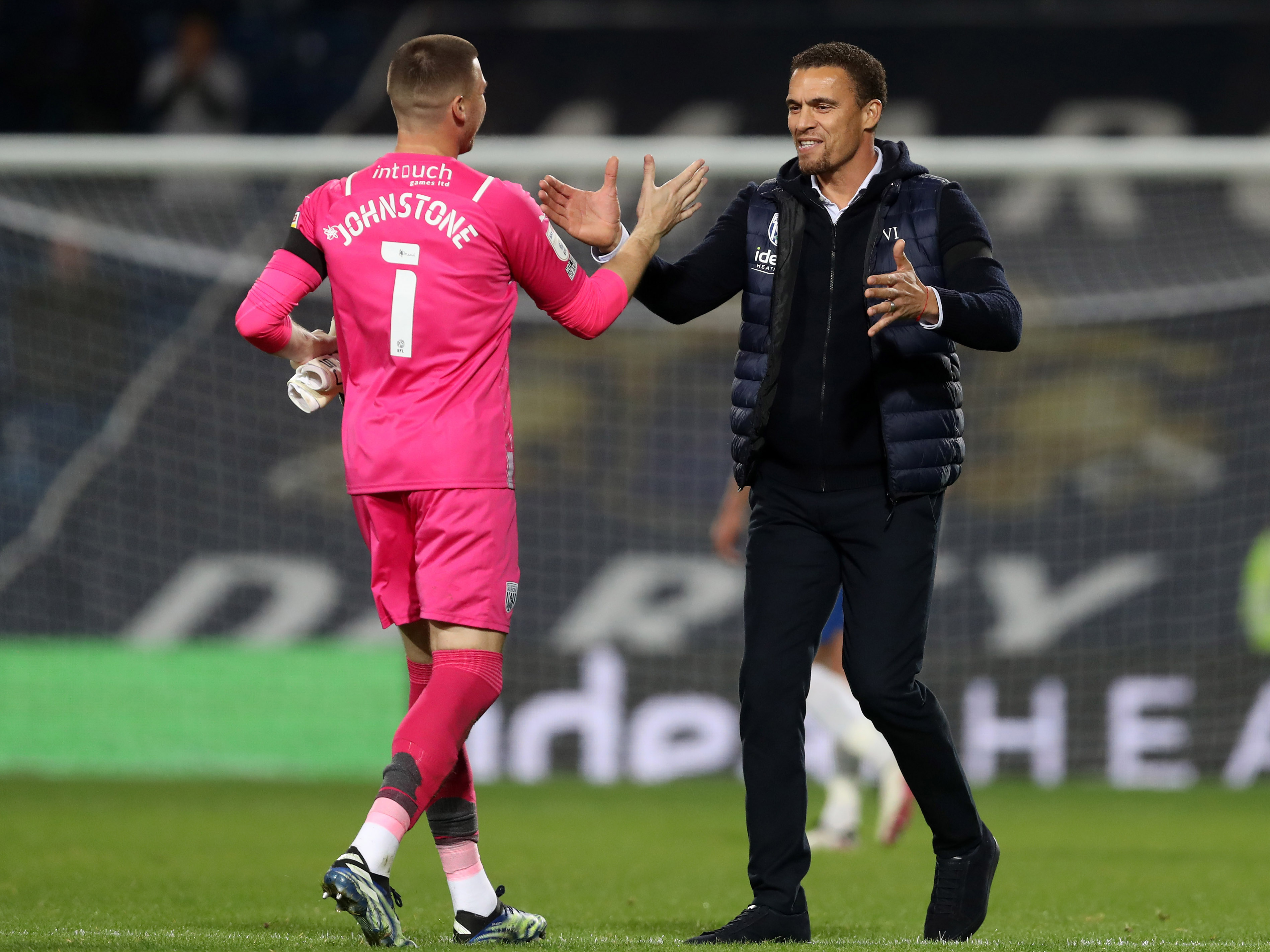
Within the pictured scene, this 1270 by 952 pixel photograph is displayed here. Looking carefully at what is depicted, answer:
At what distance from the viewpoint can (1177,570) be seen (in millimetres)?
9352

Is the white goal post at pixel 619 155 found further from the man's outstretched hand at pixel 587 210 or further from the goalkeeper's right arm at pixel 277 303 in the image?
the goalkeeper's right arm at pixel 277 303

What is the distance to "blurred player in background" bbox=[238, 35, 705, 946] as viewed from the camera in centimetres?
355

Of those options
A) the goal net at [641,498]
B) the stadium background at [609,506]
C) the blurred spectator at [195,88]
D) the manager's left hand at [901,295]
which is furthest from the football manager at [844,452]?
the blurred spectator at [195,88]

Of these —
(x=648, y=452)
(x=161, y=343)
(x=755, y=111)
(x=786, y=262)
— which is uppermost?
(x=755, y=111)

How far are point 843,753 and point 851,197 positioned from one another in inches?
114

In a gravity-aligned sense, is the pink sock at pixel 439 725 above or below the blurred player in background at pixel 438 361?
below

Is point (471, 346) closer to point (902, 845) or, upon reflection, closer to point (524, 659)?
point (902, 845)

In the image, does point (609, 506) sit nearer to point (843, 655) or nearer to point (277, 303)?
point (843, 655)

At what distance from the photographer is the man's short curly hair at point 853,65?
3918mm

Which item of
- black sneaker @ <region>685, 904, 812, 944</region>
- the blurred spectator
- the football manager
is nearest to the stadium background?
the blurred spectator

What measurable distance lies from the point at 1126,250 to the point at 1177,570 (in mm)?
2190

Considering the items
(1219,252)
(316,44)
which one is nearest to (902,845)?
(1219,252)

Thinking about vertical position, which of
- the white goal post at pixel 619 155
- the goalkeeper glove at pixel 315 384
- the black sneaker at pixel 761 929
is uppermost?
the white goal post at pixel 619 155

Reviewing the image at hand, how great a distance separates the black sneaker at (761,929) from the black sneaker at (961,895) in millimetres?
305
